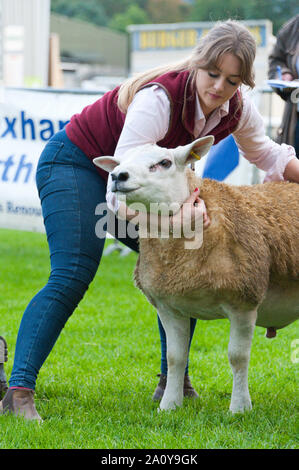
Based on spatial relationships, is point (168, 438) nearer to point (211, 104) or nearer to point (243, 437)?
point (243, 437)

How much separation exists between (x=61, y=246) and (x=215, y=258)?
695 millimetres

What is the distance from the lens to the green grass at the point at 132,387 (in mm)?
2939

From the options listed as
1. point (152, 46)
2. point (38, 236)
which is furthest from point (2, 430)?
point (152, 46)

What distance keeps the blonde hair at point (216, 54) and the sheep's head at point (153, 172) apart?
30 cm

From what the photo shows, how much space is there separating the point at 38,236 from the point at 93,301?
4.29 meters

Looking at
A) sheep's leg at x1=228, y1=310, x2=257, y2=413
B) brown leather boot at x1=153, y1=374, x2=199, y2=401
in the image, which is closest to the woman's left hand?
sheep's leg at x1=228, y1=310, x2=257, y2=413

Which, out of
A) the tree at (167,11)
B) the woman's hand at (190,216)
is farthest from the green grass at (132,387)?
the tree at (167,11)

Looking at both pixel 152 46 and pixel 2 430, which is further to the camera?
pixel 152 46

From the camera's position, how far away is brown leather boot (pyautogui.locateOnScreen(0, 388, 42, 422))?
3094 millimetres

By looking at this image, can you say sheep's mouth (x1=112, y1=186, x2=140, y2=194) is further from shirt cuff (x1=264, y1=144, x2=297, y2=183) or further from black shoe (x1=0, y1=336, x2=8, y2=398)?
black shoe (x1=0, y1=336, x2=8, y2=398)

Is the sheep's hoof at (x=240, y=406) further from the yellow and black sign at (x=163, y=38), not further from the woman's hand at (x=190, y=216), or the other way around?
the yellow and black sign at (x=163, y=38)

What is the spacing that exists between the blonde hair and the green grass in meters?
1.38

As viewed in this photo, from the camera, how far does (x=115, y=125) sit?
10.5 ft

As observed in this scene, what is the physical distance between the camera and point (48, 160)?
3316 mm
